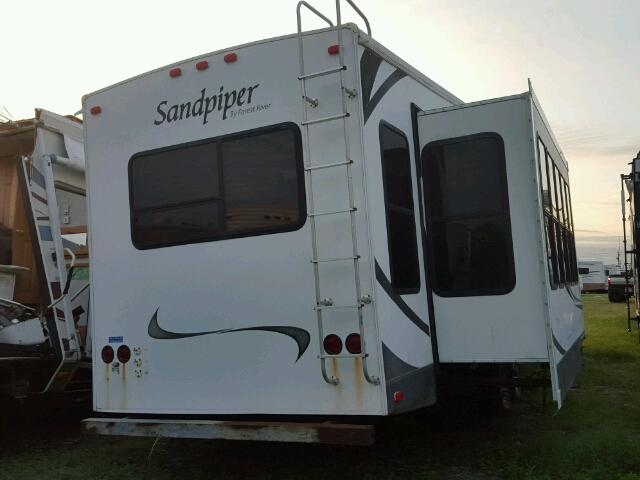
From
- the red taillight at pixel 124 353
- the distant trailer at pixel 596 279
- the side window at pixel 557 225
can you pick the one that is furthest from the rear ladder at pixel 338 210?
the distant trailer at pixel 596 279

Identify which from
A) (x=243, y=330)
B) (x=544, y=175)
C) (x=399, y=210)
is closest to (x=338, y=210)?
(x=399, y=210)

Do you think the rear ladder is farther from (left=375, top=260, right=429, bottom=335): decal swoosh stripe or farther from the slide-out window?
the slide-out window

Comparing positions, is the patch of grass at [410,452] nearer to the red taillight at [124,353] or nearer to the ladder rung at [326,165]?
the red taillight at [124,353]

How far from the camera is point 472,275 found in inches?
196

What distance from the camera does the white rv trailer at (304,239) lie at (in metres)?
4.38

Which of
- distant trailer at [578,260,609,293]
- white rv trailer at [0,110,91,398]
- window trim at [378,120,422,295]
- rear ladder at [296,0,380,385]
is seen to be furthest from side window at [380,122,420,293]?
distant trailer at [578,260,609,293]

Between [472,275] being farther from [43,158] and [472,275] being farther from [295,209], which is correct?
[43,158]

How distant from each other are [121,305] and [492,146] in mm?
3026

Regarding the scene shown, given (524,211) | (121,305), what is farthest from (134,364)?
(524,211)

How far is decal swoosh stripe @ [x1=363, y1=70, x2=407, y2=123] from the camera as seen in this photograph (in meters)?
4.47

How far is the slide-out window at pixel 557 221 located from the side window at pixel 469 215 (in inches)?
14.9

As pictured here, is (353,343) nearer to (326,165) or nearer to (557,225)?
(326,165)

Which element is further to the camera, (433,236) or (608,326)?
(608,326)

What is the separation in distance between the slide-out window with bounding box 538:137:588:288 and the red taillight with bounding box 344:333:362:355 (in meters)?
1.71
